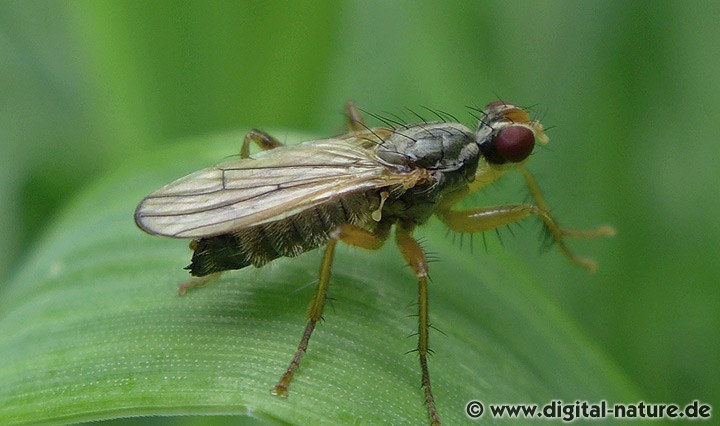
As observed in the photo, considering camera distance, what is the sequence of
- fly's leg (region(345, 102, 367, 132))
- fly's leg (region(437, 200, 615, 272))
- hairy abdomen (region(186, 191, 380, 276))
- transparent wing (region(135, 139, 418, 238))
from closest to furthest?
1. transparent wing (region(135, 139, 418, 238))
2. hairy abdomen (region(186, 191, 380, 276))
3. fly's leg (region(437, 200, 615, 272))
4. fly's leg (region(345, 102, 367, 132))

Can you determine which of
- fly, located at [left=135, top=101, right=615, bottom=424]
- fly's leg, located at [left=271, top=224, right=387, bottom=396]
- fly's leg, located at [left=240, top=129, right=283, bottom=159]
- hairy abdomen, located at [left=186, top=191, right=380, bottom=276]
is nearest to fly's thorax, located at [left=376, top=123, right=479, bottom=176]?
fly, located at [left=135, top=101, right=615, bottom=424]

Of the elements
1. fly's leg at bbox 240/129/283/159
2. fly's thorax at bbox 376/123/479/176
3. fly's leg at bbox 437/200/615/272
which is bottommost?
fly's leg at bbox 437/200/615/272

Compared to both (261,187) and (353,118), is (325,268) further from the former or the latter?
(353,118)

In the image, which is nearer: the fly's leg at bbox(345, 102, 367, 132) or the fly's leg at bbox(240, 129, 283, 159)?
the fly's leg at bbox(240, 129, 283, 159)

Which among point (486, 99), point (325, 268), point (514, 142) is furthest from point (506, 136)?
point (486, 99)

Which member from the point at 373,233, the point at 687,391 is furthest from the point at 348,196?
the point at 687,391

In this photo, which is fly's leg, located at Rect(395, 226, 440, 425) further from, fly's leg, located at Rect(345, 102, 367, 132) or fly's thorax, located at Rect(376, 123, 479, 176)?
fly's leg, located at Rect(345, 102, 367, 132)

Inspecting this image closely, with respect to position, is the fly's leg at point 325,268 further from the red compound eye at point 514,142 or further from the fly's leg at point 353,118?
the fly's leg at point 353,118
